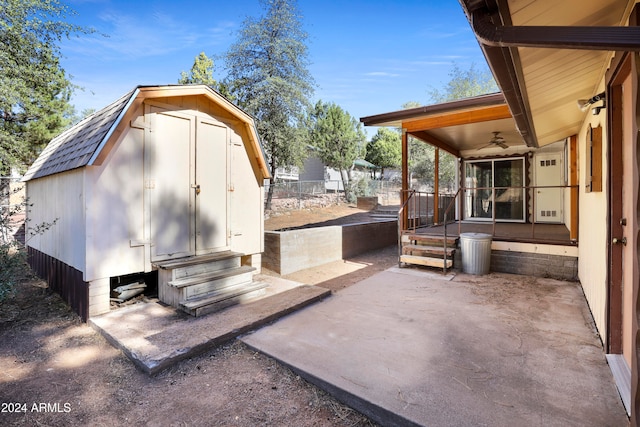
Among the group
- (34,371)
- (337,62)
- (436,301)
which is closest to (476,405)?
(436,301)

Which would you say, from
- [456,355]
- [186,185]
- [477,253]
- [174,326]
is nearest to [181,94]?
[186,185]

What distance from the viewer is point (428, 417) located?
2.03 metres

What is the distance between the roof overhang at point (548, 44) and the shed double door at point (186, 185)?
13.0 ft

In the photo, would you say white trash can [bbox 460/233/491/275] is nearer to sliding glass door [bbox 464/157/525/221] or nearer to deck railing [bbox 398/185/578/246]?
deck railing [bbox 398/185/578/246]

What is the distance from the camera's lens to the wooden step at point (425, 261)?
Result: 6.05m

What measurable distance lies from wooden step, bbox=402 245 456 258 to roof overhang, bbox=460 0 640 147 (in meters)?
2.96

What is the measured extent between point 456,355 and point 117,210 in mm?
4210

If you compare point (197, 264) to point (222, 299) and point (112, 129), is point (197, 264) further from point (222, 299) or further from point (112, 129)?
point (112, 129)

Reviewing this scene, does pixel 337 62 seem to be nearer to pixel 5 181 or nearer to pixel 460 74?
pixel 460 74

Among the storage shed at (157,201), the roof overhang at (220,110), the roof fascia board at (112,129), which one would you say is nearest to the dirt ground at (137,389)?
the storage shed at (157,201)

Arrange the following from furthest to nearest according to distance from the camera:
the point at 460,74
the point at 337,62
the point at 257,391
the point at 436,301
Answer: the point at 460,74 < the point at 337,62 < the point at 436,301 < the point at 257,391

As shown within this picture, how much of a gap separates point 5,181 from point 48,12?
4694 millimetres

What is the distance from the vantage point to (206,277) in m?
4.25

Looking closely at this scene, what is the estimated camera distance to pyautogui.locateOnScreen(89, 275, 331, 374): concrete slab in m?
2.96
